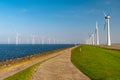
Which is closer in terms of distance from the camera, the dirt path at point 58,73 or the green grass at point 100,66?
the dirt path at point 58,73

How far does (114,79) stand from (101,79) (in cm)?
105

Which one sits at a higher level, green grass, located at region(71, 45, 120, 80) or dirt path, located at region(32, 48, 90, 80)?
green grass, located at region(71, 45, 120, 80)

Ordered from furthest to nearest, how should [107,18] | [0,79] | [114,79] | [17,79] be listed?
1. [107,18]
2. [0,79]
3. [17,79]
4. [114,79]

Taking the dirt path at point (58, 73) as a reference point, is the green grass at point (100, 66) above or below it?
above

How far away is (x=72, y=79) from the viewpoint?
19406 millimetres

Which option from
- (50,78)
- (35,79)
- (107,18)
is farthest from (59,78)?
(107,18)

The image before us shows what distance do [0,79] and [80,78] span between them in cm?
864

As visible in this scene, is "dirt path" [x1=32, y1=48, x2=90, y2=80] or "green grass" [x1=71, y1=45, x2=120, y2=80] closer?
"dirt path" [x1=32, y1=48, x2=90, y2=80]

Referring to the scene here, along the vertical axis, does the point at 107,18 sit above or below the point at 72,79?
above

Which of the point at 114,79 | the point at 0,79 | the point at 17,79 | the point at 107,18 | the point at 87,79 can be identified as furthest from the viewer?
the point at 107,18

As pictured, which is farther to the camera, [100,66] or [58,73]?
[100,66]

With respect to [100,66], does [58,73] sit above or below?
below

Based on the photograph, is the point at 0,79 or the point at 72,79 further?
the point at 0,79

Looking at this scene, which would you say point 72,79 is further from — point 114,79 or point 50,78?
point 114,79
